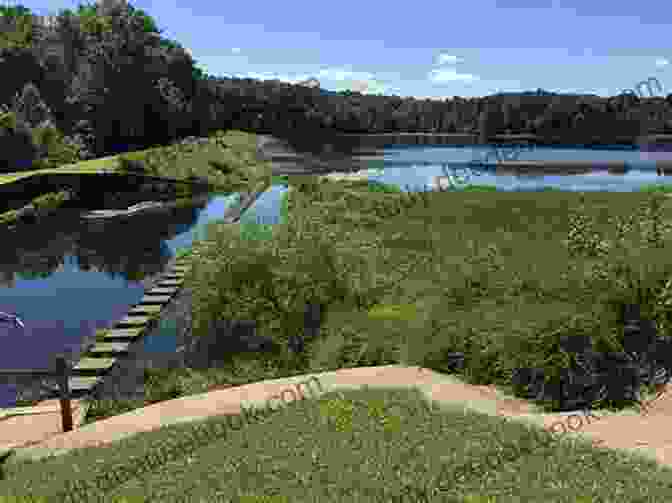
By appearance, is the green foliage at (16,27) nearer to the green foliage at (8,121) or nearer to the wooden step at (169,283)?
the green foliage at (8,121)

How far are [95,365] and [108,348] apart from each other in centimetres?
113

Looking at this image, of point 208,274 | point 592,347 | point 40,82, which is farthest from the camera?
point 40,82

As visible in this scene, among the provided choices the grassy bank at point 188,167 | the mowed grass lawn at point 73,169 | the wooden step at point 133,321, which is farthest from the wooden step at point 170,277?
the grassy bank at point 188,167

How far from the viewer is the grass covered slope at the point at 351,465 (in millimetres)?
6945

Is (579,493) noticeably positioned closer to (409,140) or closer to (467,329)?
(467,329)

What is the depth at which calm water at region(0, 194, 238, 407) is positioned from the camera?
1755 centimetres

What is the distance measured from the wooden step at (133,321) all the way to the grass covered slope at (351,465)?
29.9ft

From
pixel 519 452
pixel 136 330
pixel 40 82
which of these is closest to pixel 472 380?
pixel 519 452

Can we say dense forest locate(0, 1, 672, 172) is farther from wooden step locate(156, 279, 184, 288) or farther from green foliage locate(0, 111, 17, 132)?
wooden step locate(156, 279, 184, 288)

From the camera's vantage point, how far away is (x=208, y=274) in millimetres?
16172

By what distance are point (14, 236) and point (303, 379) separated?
981 inches

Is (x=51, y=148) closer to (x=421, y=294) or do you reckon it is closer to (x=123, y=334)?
(x=123, y=334)

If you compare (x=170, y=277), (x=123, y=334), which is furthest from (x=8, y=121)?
(x=123, y=334)

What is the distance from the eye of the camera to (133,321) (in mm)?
18422
